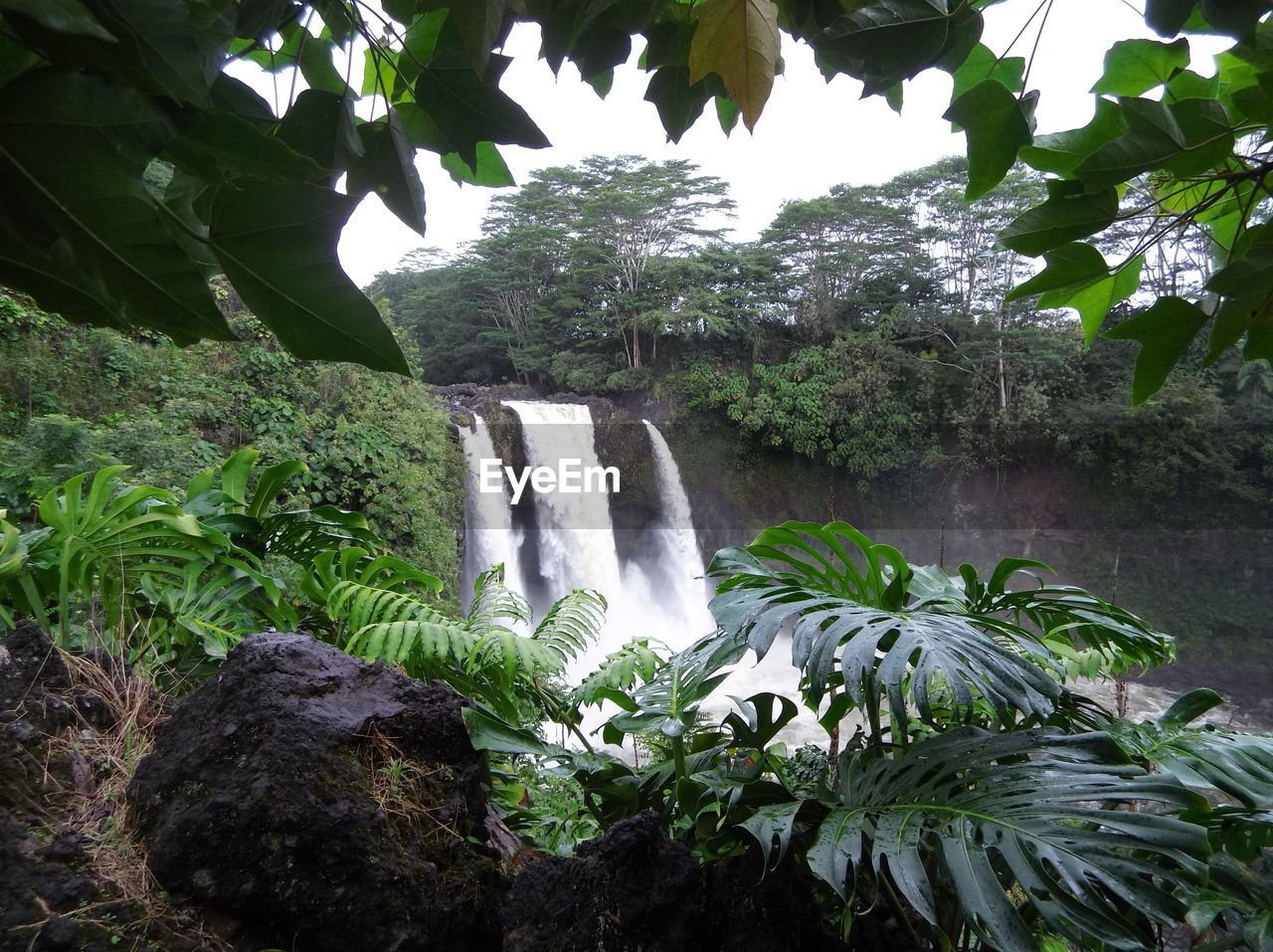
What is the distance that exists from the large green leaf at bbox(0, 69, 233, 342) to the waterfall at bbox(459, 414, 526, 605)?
644cm

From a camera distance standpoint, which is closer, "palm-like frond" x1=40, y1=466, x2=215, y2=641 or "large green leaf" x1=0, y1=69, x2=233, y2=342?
"large green leaf" x1=0, y1=69, x2=233, y2=342

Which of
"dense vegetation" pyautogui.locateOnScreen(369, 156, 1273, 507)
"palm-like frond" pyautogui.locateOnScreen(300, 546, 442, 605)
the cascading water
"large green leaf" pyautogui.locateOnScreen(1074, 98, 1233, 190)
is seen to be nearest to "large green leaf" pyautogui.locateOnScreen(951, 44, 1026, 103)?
"large green leaf" pyautogui.locateOnScreen(1074, 98, 1233, 190)

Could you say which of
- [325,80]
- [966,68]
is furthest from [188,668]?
[966,68]

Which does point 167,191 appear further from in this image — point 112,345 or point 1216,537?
point 1216,537

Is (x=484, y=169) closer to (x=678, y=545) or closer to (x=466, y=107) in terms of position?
(x=466, y=107)

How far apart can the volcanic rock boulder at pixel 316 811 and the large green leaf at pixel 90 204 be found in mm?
742

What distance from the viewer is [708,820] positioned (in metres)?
0.86

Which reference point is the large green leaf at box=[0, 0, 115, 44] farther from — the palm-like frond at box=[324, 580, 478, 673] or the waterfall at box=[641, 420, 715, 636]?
the waterfall at box=[641, 420, 715, 636]

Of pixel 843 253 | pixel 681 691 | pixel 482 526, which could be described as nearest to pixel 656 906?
pixel 681 691

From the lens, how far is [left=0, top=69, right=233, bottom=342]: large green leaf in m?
0.16

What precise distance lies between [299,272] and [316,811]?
753 mm

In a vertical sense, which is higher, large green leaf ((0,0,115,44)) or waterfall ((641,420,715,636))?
large green leaf ((0,0,115,44))

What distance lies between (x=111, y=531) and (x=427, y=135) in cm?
120

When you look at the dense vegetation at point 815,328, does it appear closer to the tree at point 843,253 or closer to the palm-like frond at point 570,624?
the tree at point 843,253
